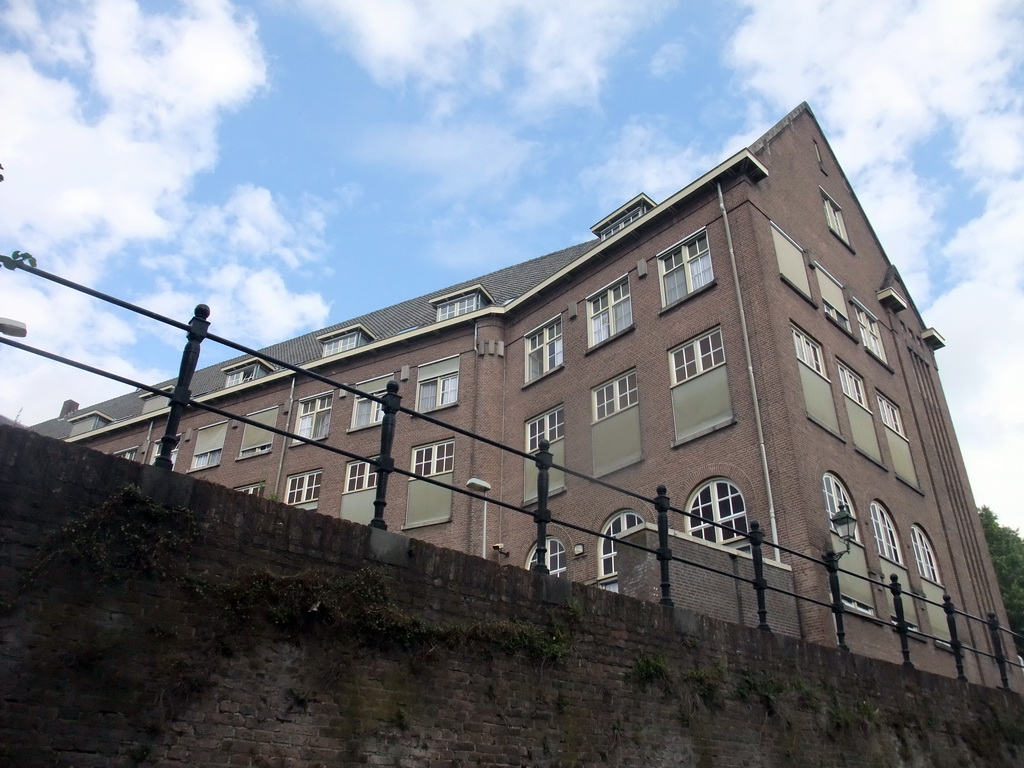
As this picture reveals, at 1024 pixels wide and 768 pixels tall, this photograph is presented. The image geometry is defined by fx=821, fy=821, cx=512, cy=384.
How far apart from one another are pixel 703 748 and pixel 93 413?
38.4 m

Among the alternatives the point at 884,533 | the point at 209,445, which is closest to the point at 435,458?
the point at 209,445

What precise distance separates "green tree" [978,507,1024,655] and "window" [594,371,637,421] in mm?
18832

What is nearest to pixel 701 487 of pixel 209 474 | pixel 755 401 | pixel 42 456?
pixel 755 401

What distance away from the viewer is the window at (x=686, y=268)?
66.0 ft

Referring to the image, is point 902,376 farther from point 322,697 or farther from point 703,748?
point 322,697

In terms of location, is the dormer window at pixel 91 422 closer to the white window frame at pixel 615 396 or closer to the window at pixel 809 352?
the white window frame at pixel 615 396

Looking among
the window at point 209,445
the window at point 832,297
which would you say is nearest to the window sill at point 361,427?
the window at point 209,445

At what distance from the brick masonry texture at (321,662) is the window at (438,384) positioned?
1957cm

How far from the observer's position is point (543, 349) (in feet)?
81.5

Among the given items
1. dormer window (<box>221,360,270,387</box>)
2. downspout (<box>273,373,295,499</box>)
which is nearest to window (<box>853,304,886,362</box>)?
downspout (<box>273,373,295,499</box>)

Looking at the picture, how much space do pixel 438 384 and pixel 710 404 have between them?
11.6 metres

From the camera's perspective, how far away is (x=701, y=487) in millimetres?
17578

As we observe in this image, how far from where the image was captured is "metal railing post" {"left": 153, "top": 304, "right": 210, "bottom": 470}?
15.8 feet

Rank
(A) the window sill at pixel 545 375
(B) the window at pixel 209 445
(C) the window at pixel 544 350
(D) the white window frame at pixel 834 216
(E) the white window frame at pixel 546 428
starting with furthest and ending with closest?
(B) the window at pixel 209 445 → (C) the window at pixel 544 350 → (D) the white window frame at pixel 834 216 → (A) the window sill at pixel 545 375 → (E) the white window frame at pixel 546 428
